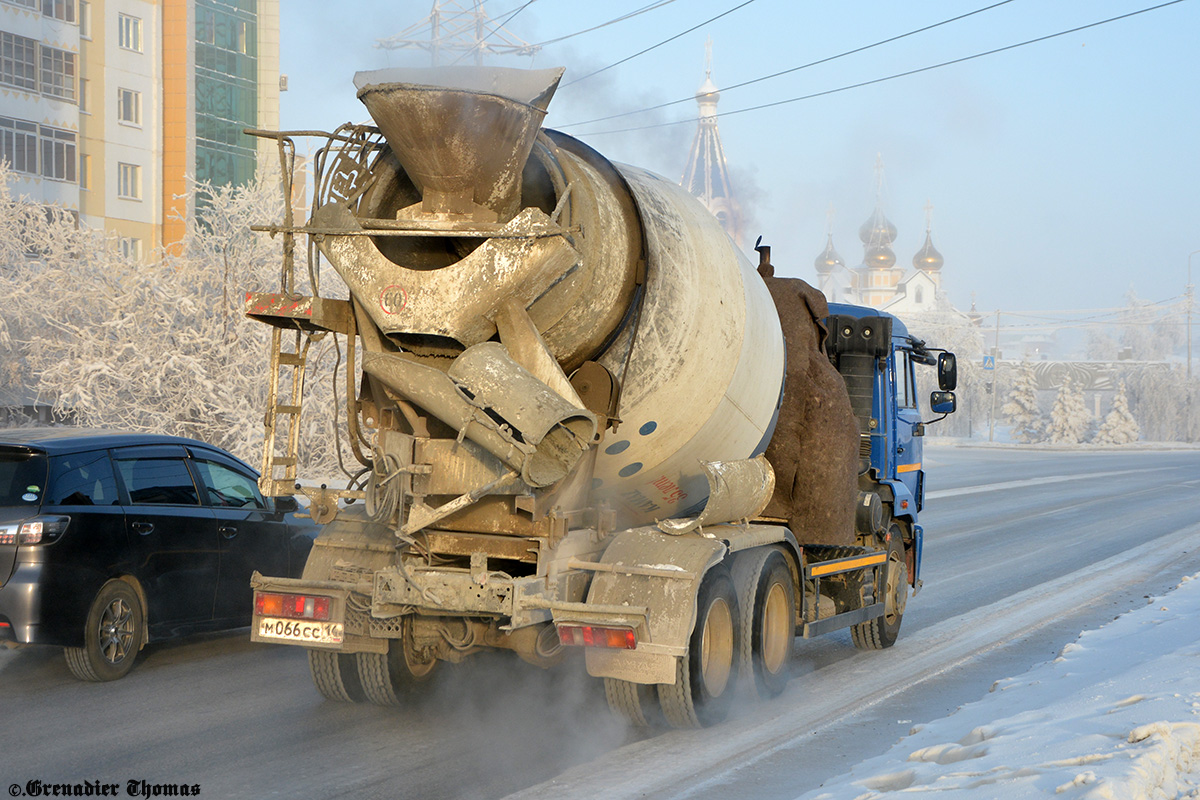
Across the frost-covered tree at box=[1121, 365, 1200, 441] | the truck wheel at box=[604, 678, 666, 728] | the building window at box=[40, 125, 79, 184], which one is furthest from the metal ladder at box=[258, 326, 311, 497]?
the frost-covered tree at box=[1121, 365, 1200, 441]

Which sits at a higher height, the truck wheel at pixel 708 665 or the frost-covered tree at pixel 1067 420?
the frost-covered tree at pixel 1067 420

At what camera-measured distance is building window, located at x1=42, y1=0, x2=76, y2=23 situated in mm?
42031

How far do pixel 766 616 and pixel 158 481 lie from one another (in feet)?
14.1

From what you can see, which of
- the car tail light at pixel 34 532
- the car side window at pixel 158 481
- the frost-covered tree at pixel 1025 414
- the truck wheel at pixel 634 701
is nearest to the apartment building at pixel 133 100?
the car side window at pixel 158 481

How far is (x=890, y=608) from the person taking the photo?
9.74 meters

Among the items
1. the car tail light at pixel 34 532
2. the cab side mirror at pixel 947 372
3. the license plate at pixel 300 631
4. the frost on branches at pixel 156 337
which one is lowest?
the license plate at pixel 300 631

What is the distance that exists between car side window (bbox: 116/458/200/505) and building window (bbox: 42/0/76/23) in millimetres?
39967

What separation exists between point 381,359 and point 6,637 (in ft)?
9.65

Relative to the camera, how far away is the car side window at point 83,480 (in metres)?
7.33

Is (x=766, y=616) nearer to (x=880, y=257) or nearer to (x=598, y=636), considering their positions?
(x=598, y=636)

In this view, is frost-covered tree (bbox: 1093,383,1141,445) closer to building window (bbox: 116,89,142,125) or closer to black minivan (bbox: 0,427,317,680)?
building window (bbox: 116,89,142,125)

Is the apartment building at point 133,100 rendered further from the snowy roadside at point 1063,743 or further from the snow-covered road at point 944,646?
the snowy roadside at point 1063,743

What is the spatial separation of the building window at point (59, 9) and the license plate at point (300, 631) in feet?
139

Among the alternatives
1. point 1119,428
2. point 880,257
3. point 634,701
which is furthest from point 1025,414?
point 880,257
